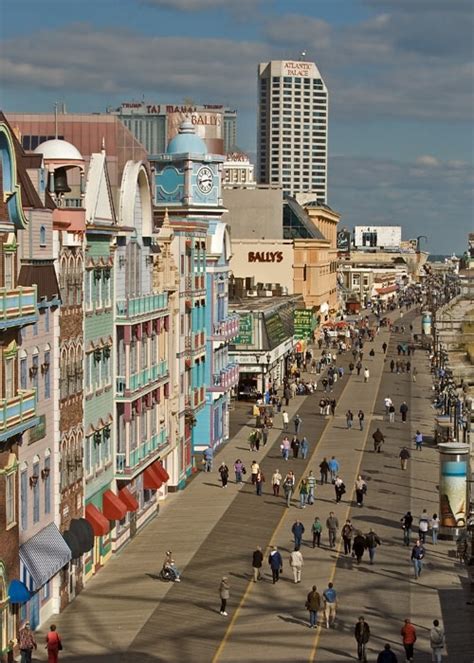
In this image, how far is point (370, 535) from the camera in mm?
45562

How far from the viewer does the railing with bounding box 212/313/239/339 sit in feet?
219

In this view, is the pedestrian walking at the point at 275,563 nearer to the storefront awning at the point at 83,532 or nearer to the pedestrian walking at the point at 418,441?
the storefront awning at the point at 83,532

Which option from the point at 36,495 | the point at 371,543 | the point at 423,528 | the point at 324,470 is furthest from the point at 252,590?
the point at 324,470

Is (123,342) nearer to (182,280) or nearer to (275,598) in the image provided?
(275,598)

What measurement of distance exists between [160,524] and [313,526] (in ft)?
18.4

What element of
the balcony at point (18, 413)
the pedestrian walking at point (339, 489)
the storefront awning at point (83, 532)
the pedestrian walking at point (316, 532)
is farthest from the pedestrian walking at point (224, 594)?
the pedestrian walking at point (339, 489)

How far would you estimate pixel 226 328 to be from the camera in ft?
228

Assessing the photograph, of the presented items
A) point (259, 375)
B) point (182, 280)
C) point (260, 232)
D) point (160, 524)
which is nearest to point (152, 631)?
point (160, 524)

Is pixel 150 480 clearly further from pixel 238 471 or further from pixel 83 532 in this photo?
pixel 83 532

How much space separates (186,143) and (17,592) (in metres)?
37.4

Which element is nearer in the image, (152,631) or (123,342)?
(152,631)

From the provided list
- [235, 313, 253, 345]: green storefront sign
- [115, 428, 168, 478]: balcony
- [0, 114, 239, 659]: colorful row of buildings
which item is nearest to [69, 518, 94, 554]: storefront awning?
[0, 114, 239, 659]: colorful row of buildings

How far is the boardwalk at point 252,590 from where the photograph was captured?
118 ft

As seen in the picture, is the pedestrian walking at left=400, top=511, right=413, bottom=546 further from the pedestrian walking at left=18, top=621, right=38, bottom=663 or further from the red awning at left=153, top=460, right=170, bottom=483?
the pedestrian walking at left=18, top=621, right=38, bottom=663
